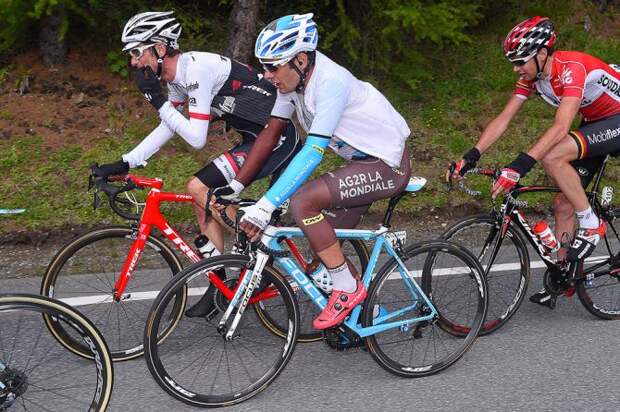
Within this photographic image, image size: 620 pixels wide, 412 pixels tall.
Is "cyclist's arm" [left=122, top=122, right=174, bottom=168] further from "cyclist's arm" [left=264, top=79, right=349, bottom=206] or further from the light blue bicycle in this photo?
"cyclist's arm" [left=264, top=79, right=349, bottom=206]

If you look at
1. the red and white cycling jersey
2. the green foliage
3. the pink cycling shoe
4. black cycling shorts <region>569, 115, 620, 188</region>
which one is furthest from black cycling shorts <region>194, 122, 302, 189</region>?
the green foliage

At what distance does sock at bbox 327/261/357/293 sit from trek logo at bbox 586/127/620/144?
1966 millimetres

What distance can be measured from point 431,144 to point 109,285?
4.54m

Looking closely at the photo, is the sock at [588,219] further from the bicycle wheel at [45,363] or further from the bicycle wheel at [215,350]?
the bicycle wheel at [45,363]

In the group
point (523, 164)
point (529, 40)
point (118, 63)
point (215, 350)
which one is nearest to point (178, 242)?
point (215, 350)

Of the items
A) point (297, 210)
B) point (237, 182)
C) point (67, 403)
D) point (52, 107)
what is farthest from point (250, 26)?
point (67, 403)

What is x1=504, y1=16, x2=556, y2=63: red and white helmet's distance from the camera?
14.6ft

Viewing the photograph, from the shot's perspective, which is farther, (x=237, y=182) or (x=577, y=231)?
(x=577, y=231)

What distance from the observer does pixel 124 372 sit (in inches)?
164

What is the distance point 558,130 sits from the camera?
437 cm

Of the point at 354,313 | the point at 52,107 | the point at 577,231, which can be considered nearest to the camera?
the point at 354,313

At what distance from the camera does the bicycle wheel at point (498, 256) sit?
4609 mm

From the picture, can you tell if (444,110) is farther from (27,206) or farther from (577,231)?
(27,206)

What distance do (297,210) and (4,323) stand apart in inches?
67.2
